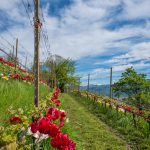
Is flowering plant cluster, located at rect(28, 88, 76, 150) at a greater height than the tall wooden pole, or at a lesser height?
lesser

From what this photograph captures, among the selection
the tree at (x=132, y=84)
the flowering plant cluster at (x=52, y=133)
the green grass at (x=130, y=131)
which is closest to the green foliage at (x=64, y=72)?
the tree at (x=132, y=84)

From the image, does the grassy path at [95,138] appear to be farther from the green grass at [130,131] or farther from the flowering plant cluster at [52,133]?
the flowering plant cluster at [52,133]

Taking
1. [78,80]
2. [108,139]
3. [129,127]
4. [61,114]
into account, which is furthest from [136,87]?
[78,80]

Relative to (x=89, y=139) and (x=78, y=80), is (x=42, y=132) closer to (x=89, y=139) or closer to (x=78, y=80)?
(x=89, y=139)

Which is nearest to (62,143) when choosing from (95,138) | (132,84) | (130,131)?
(95,138)

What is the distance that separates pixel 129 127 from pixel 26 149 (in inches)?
333

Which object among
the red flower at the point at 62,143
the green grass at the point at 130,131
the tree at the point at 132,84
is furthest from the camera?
the tree at the point at 132,84

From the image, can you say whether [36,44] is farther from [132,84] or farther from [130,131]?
[132,84]

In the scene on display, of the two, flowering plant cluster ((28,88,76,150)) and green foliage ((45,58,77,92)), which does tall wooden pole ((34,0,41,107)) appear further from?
green foliage ((45,58,77,92))

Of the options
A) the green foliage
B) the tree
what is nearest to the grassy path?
the tree

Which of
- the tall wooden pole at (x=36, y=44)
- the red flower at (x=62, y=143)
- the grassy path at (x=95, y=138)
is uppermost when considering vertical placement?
the tall wooden pole at (x=36, y=44)

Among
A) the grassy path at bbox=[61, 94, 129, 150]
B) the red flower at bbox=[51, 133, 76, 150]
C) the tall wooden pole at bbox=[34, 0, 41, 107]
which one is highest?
the tall wooden pole at bbox=[34, 0, 41, 107]

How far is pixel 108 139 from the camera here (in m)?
8.88

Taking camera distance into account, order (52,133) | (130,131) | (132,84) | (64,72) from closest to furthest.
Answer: (52,133) < (130,131) < (132,84) < (64,72)
